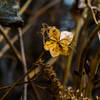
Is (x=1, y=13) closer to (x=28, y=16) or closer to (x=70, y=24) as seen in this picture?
(x=70, y=24)

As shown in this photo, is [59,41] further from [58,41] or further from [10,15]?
[10,15]

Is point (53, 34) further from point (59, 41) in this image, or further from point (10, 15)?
point (10, 15)

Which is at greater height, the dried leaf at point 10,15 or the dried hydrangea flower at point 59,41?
the dried leaf at point 10,15

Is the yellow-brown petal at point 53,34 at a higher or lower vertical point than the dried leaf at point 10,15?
lower

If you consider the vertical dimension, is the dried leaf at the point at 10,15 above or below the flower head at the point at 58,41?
above

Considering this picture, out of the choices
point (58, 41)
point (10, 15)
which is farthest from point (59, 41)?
point (10, 15)

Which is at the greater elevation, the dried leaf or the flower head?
the dried leaf

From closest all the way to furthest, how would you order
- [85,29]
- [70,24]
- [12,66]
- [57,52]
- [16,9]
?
[57,52], [16,9], [85,29], [70,24], [12,66]

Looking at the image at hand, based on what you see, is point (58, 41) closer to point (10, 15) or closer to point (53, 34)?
point (53, 34)

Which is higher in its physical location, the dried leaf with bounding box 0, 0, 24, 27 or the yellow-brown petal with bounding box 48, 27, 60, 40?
the dried leaf with bounding box 0, 0, 24, 27

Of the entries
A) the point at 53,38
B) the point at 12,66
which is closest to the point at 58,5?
the point at 12,66

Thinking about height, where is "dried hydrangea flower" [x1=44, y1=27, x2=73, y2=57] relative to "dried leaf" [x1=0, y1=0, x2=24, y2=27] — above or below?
below
